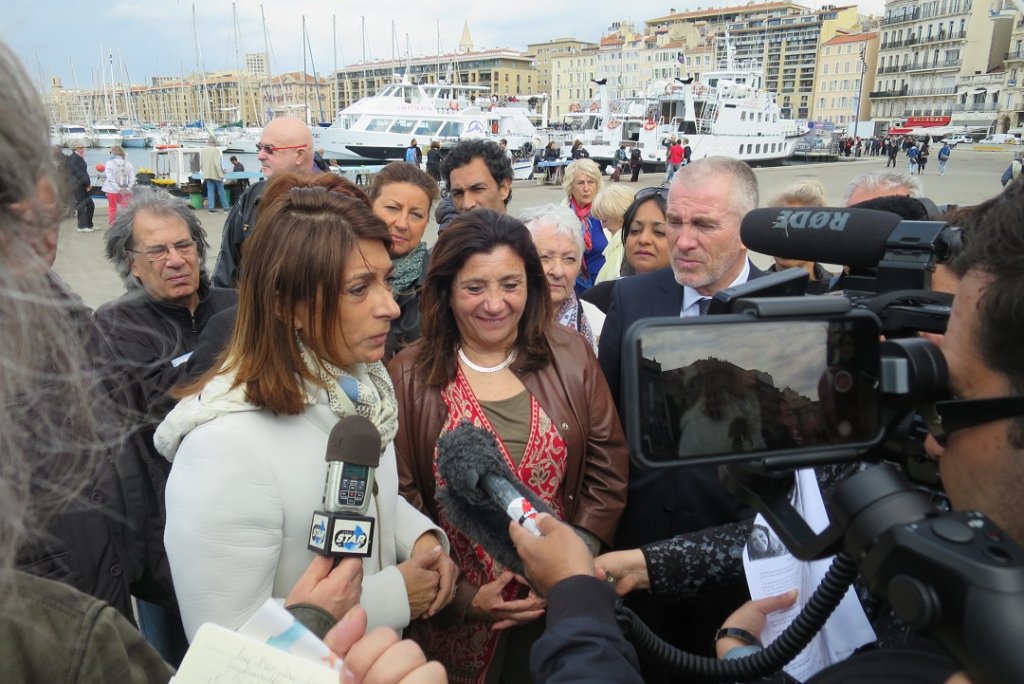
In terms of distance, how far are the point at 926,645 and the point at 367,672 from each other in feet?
2.78

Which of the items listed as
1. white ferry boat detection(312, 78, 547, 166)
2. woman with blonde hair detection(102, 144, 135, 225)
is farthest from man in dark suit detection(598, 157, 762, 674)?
white ferry boat detection(312, 78, 547, 166)

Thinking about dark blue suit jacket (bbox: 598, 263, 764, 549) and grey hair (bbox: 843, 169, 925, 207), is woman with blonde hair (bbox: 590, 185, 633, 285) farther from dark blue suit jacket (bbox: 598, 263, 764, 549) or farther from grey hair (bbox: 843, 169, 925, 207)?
dark blue suit jacket (bbox: 598, 263, 764, 549)

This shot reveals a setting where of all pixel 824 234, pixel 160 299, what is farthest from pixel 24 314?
pixel 160 299

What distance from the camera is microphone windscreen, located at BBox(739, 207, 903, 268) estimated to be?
4.33 feet

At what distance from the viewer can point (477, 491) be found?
1696 millimetres

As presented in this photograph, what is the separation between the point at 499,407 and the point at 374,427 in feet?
2.89

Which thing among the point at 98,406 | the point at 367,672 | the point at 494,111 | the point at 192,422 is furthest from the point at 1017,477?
the point at 494,111

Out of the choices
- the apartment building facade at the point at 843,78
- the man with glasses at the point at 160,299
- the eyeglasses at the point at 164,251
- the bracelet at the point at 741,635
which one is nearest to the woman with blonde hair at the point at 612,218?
the man with glasses at the point at 160,299

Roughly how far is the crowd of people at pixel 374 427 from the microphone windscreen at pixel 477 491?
0.05 m

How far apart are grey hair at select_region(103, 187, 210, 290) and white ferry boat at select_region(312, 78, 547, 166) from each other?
83.6ft

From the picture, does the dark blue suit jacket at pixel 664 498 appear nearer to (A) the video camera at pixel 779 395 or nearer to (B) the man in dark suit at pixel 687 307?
(B) the man in dark suit at pixel 687 307

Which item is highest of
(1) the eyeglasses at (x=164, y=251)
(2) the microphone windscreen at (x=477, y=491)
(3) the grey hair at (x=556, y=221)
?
(3) the grey hair at (x=556, y=221)

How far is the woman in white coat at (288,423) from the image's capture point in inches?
55.3

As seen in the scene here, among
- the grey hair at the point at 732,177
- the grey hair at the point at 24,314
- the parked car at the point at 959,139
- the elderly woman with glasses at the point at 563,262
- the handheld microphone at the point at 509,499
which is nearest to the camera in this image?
the grey hair at the point at 24,314
